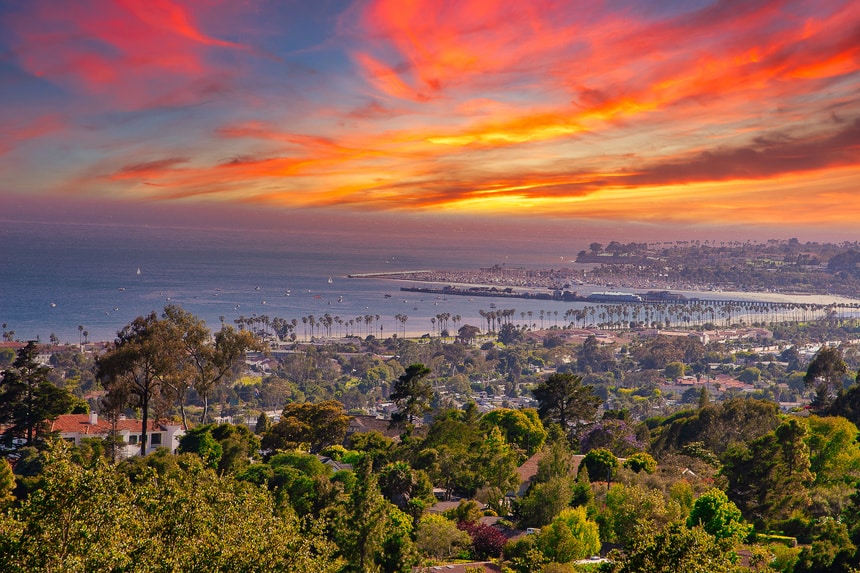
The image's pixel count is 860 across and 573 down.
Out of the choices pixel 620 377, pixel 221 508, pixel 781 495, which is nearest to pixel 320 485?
pixel 221 508

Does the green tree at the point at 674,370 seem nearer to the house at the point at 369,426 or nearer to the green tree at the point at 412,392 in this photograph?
the house at the point at 369,426

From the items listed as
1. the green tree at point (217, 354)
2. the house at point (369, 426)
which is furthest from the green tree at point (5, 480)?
the house at point (369, 426)

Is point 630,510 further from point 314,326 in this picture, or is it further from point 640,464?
point 314,326

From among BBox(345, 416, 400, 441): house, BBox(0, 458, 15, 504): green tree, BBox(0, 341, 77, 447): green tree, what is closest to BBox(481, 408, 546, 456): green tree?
BBox(345, 416, 400, 441): house

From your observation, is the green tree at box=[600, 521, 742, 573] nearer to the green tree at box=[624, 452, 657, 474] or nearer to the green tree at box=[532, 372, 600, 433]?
the green tree at box=[624, 452, 657, 474]

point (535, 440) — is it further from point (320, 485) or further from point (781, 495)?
point (320, 485)

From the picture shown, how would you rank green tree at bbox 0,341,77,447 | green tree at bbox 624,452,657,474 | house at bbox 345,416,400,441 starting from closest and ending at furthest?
green tree at bbox 0,341,77,447 → green tree at bbox 624,452,657,474 → house at bbox 345,416,400,441

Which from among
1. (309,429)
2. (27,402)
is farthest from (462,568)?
(27,402)
